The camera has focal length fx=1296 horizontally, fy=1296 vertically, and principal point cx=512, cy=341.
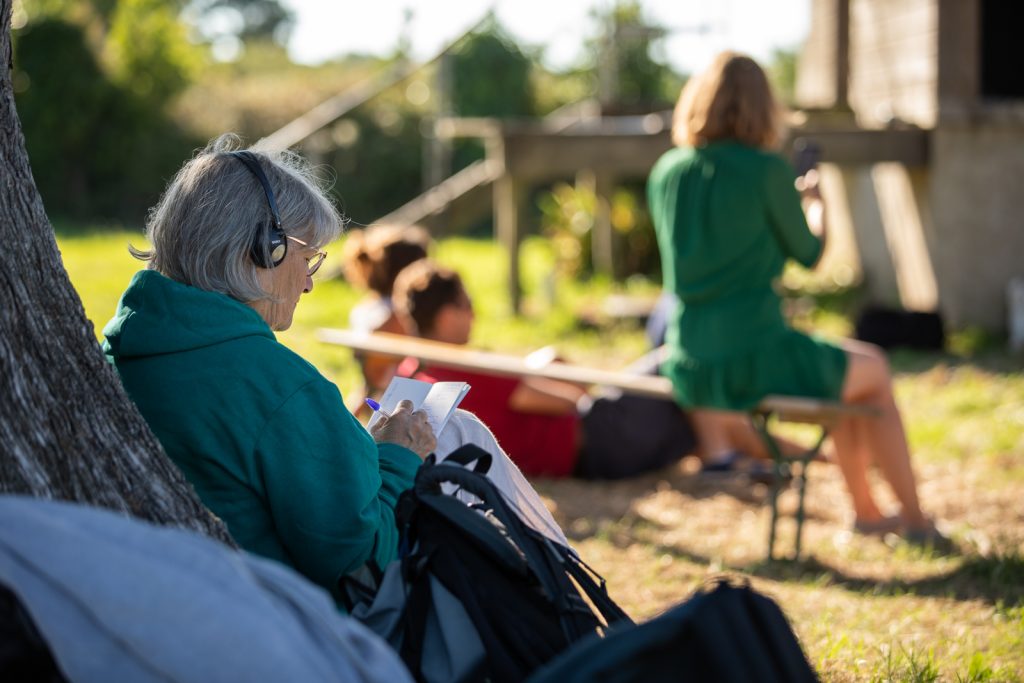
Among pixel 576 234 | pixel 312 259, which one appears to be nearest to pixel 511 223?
pixel 576 234

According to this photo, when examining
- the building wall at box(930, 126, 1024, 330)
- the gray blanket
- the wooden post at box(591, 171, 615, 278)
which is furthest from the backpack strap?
the wooden post at box(591, 171, 615, 278)

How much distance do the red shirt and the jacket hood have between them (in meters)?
3.01

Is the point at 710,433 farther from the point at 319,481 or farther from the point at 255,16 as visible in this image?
the point at 255,16

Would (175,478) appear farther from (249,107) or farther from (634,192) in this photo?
(249,107)

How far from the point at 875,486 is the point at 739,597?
4.61m

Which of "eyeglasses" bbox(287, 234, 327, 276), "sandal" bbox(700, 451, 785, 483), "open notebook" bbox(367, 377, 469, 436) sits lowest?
"sandal" bbox(700, 451, 785, 483)

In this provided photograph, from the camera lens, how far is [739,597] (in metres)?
1.76

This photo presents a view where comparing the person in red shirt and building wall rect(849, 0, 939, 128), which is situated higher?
building wall rect(849, 0, 939, 128)

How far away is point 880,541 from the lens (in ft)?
16.8

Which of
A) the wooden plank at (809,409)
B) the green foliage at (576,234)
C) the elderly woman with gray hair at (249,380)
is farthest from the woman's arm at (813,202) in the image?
the green foliage at (576,234)

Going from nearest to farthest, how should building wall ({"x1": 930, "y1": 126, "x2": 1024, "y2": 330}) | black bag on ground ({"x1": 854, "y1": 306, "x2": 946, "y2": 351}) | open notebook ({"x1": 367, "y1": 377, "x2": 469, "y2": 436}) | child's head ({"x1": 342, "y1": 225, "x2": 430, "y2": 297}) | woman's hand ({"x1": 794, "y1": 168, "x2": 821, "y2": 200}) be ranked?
open notebook ({"x1": 367, "y1": 377, "x2": 469, "y2": 436})
woman's hand ({"x1": 794, "y1": 168, "x2": 821, "y2": 200})
child's head ({"x1": 342, "y1": 225, "x2": 430, "y2": 297})
black bag on ground ({"x1": 854, "y1": 306, "x2": 946, "y2": 351})
building wall ({"x1": 930, "y1": 126, "x2": 1024, "y2": 330})

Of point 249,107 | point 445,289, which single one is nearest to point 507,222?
point 445,289

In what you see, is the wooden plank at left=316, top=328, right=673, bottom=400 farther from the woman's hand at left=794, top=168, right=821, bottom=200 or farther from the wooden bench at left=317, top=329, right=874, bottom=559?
the woman's hand at left=794, top=168, right=821, bottom=200

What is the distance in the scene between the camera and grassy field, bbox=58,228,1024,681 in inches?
145
